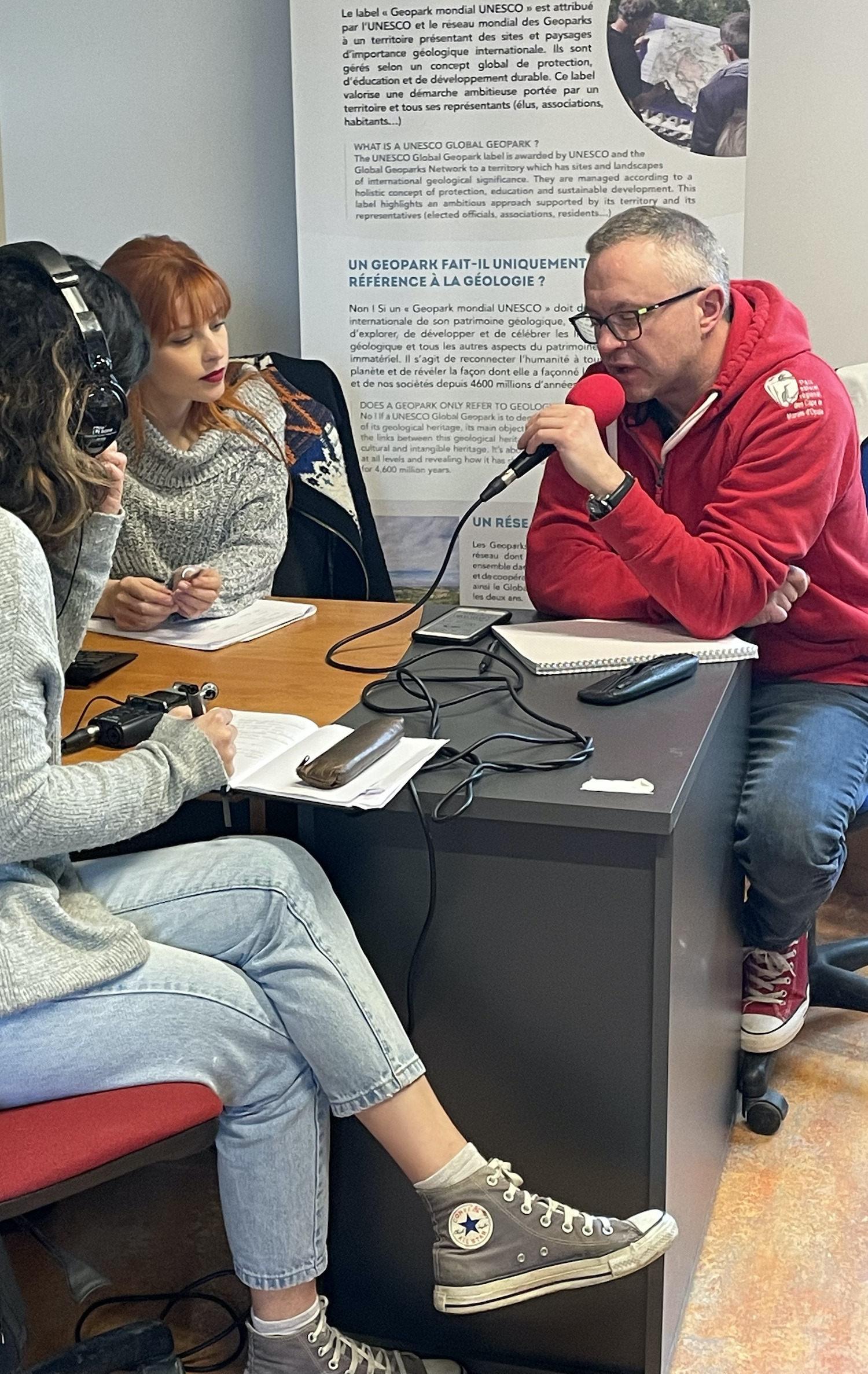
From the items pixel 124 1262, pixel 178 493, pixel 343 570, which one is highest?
pixel 178 493

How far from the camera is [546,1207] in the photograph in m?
1.38

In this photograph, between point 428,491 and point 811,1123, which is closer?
point 811,1123

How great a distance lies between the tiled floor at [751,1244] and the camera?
158cm

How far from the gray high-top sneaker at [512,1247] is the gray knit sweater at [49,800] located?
1.33 ft

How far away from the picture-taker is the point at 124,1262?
1.76 metres

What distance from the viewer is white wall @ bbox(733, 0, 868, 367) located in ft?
8.37

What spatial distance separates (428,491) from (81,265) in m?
1.52

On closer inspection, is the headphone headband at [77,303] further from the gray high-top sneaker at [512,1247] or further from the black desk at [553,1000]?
the gray high-top sneaker at [512,1247]

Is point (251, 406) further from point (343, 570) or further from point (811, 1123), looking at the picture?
point (811, 1123)

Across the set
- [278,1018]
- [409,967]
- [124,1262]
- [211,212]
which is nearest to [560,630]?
[409,967]

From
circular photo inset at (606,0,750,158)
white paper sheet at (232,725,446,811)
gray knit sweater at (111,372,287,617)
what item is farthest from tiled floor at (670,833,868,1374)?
circular photo inset at (606,0,750,158)

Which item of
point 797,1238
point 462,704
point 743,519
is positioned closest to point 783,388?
point 743,519

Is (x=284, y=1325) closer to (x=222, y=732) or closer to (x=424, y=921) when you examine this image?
(x=424, y=921)

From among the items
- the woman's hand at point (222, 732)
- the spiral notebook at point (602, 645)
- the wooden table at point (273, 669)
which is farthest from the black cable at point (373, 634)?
the woman's hand at point (222, 732)
